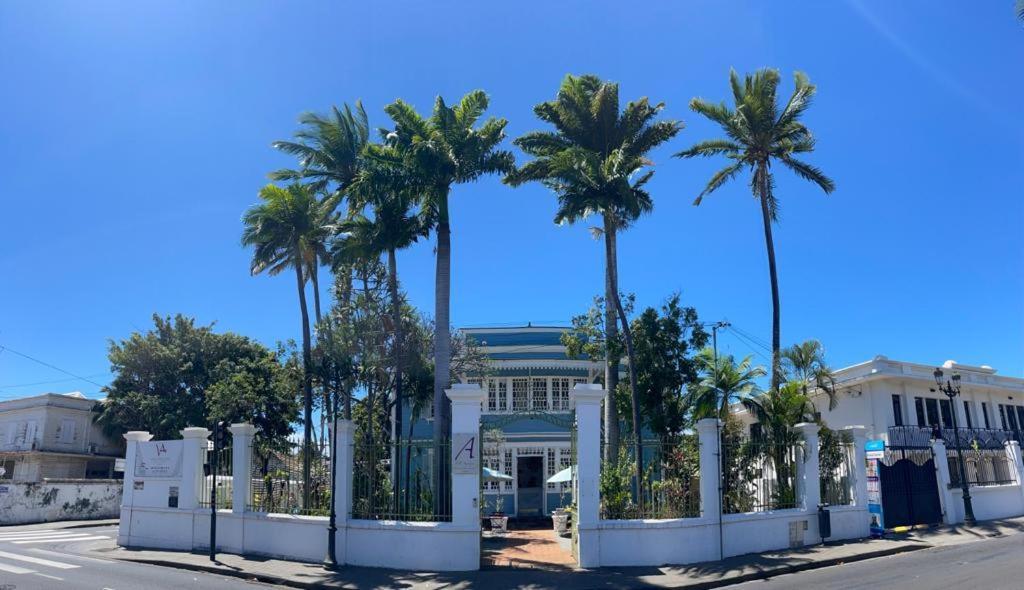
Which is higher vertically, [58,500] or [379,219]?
[379,219]

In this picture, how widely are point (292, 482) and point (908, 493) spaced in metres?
18.0

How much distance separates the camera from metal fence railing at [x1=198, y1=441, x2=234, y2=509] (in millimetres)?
18016

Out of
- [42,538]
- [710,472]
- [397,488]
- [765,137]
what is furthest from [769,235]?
[42,538]

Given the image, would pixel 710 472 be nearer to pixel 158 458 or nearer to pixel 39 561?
pixel 158 458

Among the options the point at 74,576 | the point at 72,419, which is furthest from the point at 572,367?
the point at 72,419

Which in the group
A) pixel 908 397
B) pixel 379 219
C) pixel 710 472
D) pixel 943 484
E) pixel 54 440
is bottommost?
pixel 943 484

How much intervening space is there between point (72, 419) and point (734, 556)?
141 ft

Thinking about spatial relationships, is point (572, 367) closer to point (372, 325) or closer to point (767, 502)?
point (372, 325)

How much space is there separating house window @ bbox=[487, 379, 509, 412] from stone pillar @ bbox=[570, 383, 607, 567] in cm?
1626

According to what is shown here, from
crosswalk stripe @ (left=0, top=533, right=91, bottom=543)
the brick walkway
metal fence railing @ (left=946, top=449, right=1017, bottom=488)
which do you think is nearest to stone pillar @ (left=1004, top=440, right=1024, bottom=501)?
metal fence railing @ (left=946, top=449, right=1017, bottom=488)

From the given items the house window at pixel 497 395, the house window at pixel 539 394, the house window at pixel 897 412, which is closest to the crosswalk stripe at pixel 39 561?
the house window at pixel 497 395

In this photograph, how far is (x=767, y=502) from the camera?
16406 millimetres

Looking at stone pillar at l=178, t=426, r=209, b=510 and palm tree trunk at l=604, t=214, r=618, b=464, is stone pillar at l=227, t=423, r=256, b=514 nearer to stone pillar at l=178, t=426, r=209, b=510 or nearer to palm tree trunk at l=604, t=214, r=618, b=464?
stone pillar at l=178, t=426, r=209, b=510

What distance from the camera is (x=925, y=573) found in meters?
12.9
